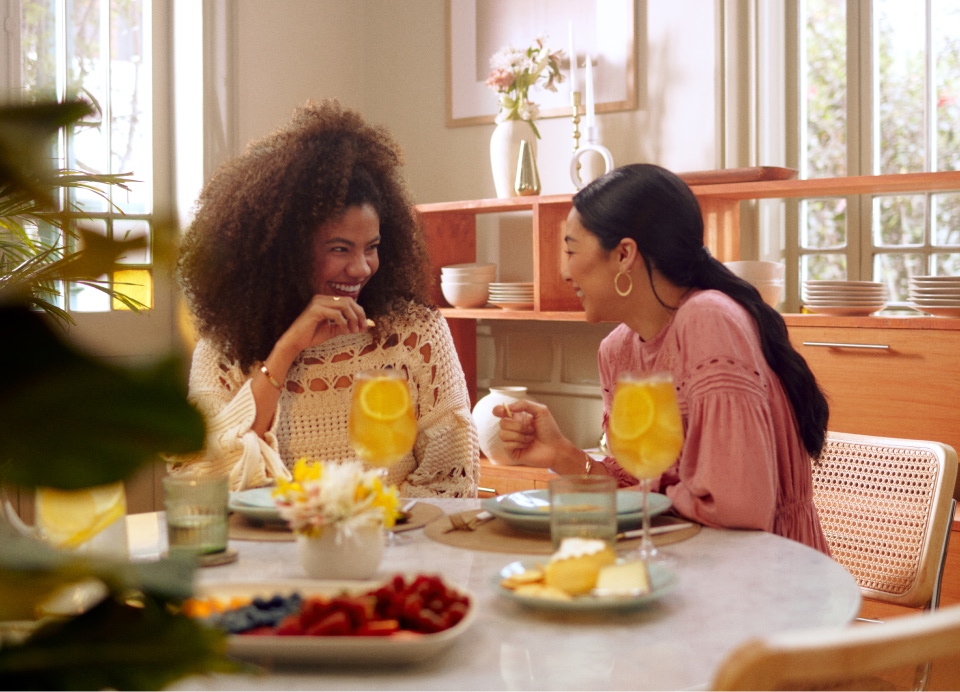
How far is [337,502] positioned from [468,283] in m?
2.45

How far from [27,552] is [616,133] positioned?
11.6ft

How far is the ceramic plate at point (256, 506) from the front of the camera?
Result: 1.39m

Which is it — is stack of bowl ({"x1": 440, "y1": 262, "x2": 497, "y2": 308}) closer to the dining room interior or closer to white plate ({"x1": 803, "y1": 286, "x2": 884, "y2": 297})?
the dining room interior

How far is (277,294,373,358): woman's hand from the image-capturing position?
6.55ft

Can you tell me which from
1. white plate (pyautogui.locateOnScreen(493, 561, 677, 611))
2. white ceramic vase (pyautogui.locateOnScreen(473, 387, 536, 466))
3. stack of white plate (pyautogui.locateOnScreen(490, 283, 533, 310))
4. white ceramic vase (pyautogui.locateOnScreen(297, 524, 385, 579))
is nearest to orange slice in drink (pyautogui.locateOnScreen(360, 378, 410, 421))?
white ceramic vase (pyautogui.locateOnScreen(297, 524, 385, 579))

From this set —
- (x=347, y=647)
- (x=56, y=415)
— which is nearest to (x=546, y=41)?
(x=347, y=647)

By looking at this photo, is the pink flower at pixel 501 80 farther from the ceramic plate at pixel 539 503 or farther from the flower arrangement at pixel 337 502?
the flower arrangement at pixel 337 502

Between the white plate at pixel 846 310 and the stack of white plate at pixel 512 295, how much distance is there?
0.93 metres

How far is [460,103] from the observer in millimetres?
3939

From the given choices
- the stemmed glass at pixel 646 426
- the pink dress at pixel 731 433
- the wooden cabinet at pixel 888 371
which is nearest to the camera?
the stemmed glass at pixel 646 426

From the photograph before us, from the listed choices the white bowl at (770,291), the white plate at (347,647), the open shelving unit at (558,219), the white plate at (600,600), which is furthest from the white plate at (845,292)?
the white plate at (347,647)

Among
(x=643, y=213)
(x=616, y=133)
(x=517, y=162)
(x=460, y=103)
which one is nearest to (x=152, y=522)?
(x=643, y=213)

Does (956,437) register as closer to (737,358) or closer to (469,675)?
(737,358)

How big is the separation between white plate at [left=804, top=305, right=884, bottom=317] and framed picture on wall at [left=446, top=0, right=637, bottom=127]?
1.04 m
